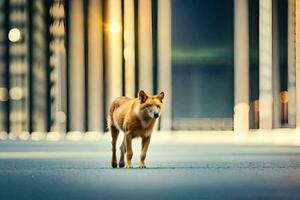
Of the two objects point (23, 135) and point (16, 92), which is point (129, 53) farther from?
point (23, 135)

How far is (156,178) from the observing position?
12.6 meters

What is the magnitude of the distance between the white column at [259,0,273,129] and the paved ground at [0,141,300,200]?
53.5ft

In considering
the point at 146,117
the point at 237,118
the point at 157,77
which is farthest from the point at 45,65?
the point at 146,117

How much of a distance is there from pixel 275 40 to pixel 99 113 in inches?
274

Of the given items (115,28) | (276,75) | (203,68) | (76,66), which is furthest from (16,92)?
(276,75)

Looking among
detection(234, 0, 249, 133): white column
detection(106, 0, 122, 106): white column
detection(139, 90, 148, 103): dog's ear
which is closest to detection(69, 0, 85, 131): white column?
detection(106, 0, 122, 106): white column

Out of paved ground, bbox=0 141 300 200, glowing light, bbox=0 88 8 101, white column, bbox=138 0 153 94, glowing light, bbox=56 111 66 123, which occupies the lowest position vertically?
glowing light, bbox=56 111 66 123

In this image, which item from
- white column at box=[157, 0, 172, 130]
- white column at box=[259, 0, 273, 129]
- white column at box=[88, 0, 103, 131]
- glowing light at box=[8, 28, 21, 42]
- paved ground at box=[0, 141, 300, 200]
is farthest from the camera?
glowing light at box=[8, 28, 21, 42]

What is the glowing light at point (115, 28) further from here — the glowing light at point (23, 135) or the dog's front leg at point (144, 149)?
the dog's front leg at point (144, 149)

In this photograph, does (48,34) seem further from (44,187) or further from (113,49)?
(44,187)

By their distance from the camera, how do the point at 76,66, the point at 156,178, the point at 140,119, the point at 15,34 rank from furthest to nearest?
the point at 15,34 → the point at 76,66 → the point at 140,119 → the point at 156,178

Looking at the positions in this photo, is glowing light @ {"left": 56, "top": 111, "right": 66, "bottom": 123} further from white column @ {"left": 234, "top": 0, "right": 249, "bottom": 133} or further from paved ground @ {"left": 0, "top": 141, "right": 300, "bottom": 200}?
paved ground @ {"left": 0, "top": 141, "right": 300, "bottom": 200}

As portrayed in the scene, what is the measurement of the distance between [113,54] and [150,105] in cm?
2116

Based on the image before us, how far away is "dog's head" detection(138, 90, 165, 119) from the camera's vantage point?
1427 centimetres
